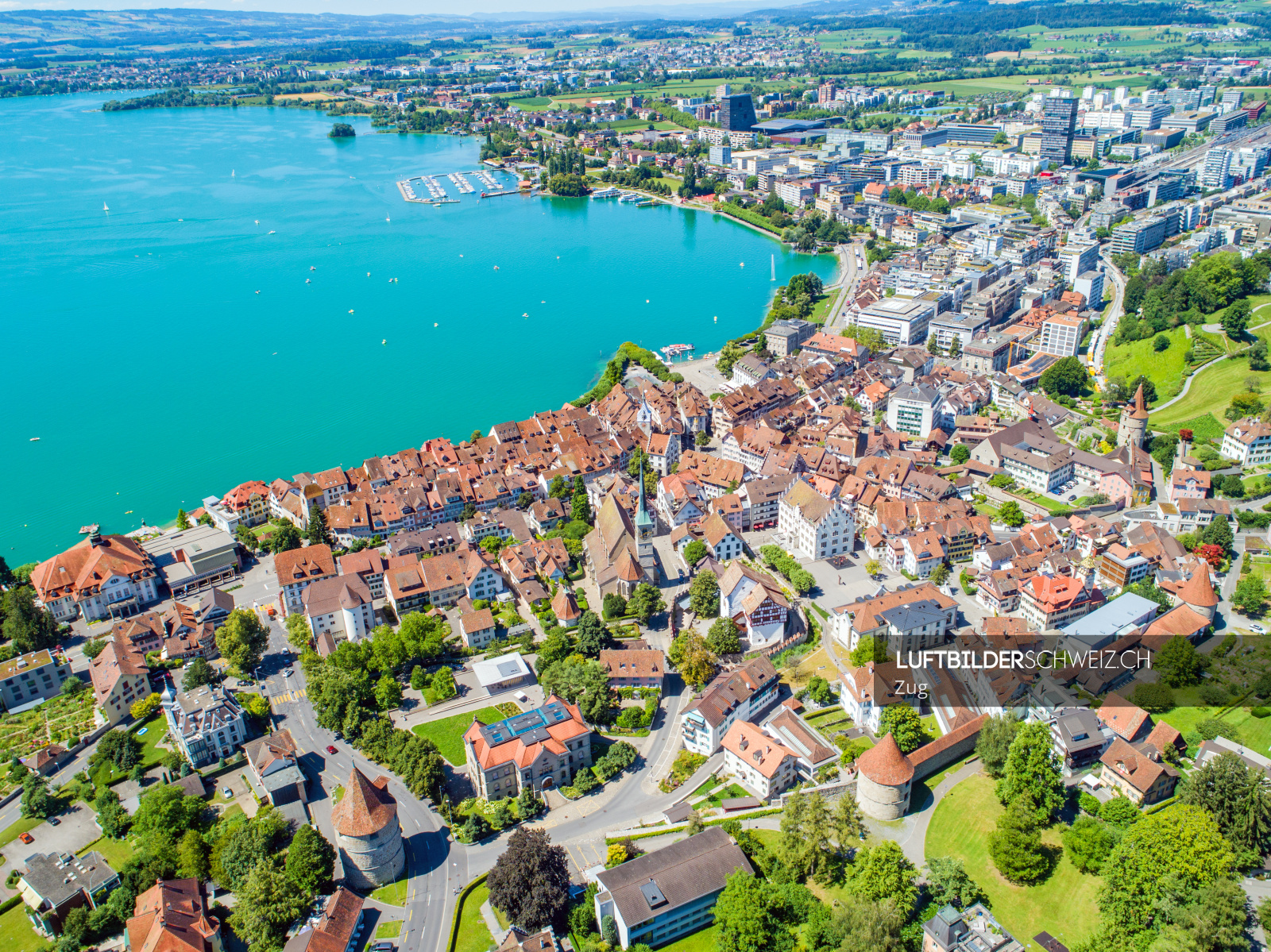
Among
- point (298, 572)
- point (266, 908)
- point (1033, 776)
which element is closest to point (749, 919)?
point (1033, 776)

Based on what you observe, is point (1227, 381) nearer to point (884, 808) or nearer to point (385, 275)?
point (884, 808)

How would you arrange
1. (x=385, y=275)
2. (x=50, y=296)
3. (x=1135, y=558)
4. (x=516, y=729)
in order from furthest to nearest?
1. (x=385, y=275)
2. (x=50, y=296)
3. (x=1135, y=558)
4. (x=516, y=729)

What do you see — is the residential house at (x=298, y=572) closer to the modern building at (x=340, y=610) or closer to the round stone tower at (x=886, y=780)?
the modern building at (x=340, y=610)

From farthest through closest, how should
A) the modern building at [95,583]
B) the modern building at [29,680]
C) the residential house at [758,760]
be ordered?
the modern building at [95,583] < the modern building at [29,680] < the residential house at [758,760]

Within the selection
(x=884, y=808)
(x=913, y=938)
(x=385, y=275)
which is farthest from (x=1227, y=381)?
(x=385, y=275)

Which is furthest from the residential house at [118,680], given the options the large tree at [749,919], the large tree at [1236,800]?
the large tree at [1236,800]

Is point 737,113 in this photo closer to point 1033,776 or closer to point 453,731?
point 453,731
